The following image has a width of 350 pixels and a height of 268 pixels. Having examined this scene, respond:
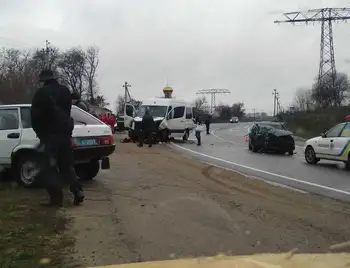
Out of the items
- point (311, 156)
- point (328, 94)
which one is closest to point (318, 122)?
point (328, 94)

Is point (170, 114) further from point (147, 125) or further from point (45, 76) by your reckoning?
point (45, 76)

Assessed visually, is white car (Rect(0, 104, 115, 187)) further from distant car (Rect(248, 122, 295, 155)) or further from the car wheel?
distant car (Rect(248, 122, 295, 155))

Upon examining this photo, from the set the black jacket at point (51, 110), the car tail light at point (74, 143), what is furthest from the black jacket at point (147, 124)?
the black jacket at point (51, 110)

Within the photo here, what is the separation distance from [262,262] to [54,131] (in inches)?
146

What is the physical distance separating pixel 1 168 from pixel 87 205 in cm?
290

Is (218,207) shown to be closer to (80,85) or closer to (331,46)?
(331,46)

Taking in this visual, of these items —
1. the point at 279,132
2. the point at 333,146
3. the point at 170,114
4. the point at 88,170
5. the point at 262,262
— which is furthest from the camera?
the point at 170,114

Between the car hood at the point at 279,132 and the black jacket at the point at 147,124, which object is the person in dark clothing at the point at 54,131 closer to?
the car hood at the point at 279,132

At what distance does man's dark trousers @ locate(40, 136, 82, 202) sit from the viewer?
6.79 m

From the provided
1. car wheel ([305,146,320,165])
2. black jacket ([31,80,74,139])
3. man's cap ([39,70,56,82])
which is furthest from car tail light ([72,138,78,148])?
car wheel ([305,146,320,165])

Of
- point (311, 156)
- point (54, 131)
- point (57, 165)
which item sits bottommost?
point (311, 156)

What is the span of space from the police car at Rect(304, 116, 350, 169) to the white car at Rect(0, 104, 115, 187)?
7.93m

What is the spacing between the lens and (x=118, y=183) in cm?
954

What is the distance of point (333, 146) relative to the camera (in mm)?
14539
